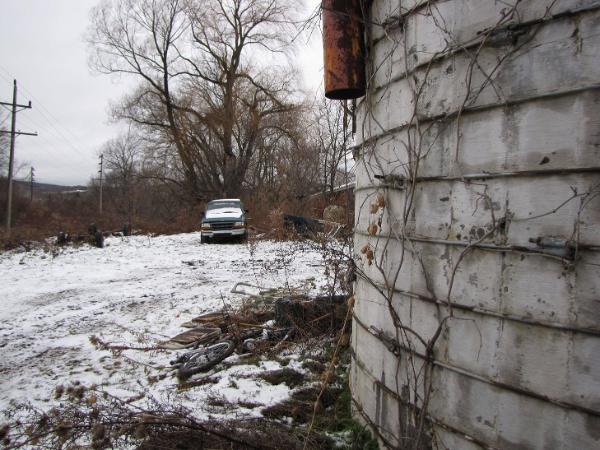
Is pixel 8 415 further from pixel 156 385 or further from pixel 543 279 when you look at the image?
pixel 543 279

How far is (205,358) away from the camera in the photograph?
195 inches

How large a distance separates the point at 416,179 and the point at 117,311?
655cm

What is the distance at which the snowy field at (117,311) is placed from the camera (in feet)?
14.5

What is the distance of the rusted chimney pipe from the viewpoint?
288 centimetres

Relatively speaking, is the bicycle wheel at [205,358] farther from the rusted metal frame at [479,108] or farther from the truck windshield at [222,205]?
the truck windshield at [222,205]

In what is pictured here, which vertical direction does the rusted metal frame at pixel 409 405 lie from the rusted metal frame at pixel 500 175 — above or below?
below

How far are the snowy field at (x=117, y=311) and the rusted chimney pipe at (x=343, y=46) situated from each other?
283 cm

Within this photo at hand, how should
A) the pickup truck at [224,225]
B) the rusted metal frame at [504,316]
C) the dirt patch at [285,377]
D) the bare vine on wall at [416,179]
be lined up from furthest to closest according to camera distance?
the pickup truck at [224,225] < the dirt patch at [285,377] < the bare vine on wall at [416,179] < the rusted metal frame at [504,316]

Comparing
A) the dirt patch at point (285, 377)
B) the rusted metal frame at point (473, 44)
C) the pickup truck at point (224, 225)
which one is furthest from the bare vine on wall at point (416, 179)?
the pickup truck at point (224, 225)

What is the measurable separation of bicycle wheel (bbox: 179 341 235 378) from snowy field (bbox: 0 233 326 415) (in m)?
0.19

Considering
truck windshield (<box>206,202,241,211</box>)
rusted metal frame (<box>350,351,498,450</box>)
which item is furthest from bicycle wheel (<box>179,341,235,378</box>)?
truck windshield (<box>206,202,241,211</box>)

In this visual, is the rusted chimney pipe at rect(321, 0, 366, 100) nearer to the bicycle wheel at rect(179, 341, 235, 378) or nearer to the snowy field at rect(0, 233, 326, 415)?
the snowy field at rect(0, 233, 326, 415)

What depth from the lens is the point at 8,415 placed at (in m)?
3.75

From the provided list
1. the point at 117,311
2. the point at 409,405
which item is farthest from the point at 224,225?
the point at 409,405
